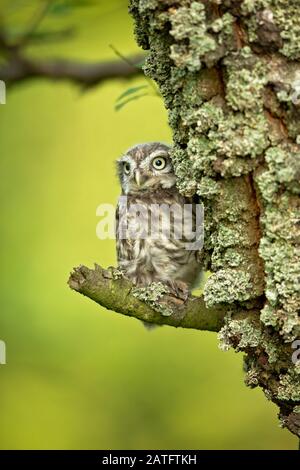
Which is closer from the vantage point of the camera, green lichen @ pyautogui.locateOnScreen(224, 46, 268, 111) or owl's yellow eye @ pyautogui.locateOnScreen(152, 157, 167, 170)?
green lichen @ pyautogui.locateOnScreen(224, 46, 268, 111)

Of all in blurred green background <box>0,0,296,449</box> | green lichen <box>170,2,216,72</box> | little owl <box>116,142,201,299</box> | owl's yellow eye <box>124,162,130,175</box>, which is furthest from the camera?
blurred green background <box>0,0,296,449</box>

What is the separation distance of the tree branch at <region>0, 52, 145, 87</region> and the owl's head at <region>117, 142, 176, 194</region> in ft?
2.12

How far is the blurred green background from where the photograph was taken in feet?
17.0

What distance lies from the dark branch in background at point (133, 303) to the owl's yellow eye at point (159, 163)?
3.33 ft

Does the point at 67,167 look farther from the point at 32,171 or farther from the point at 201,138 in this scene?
the point at 201,138

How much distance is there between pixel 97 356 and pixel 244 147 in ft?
11.3

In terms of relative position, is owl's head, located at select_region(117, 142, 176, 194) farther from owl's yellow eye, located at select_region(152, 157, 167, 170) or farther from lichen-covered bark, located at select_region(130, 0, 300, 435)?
lichen-covered bark, located at select_region(130, 0, 300, 435)

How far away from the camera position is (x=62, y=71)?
13.7ft

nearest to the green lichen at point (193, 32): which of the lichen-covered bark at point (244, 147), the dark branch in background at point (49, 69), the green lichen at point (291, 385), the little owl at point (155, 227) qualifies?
the lichen-covered bark at point (244, 147)

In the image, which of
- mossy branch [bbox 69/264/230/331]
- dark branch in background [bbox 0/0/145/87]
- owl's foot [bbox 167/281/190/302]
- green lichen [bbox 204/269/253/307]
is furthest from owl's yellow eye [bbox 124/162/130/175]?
green lichen [bbox 204/269/253/307]

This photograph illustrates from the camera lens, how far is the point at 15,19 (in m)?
4.13

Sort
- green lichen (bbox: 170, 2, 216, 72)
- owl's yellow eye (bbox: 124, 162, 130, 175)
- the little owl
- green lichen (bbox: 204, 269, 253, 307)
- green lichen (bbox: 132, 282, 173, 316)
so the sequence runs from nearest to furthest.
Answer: green lichen (bbox: 170, 2, 216, 72) < green lichen (bbox: 204, 269, 253, 307) < green lichen (bbox: 132, 282, 173, 316) < the little owl < owl's yellow eye (bbox: 124, 162, 130, 175)

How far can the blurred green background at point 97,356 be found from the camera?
5188 millimetres
